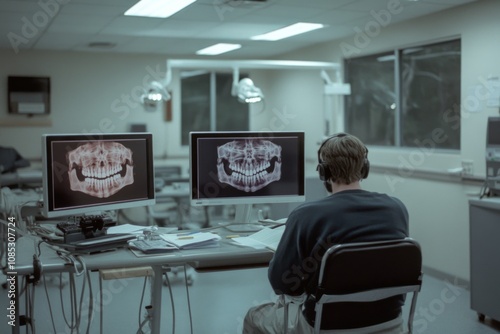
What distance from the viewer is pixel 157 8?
466 centimetres

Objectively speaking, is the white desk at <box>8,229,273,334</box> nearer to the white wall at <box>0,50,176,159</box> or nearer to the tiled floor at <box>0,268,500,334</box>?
the tiled floor at <box>0,268,500,334</box>

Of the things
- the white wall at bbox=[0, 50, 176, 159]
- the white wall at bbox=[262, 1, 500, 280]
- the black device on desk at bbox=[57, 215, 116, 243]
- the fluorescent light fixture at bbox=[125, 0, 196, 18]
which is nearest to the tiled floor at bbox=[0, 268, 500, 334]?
the white wall at bbox=[262, 1, 500, 280]

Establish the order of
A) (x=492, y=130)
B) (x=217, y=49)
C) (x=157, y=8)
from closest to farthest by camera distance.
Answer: (x=492, y=130) < (x=157, y=8) < (x=217, y=49)

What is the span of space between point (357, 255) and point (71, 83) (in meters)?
6.04

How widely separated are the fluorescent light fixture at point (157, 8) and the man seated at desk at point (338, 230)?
270cm

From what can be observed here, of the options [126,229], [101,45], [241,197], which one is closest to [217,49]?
[101,45]

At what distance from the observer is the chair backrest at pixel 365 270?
185cm

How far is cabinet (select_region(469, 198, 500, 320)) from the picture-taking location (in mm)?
3562

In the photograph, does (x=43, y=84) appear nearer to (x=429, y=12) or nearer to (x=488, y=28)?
(x=429, y=12)

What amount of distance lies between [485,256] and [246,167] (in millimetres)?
1758

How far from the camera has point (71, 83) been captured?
718 cm

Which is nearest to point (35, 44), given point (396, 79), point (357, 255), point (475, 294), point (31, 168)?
point (31, 168)

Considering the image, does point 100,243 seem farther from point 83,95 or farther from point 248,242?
point 83,95

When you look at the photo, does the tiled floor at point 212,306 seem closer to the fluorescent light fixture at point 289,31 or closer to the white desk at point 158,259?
the white desk at point 158,259
